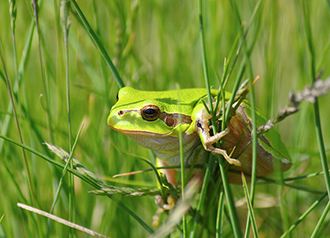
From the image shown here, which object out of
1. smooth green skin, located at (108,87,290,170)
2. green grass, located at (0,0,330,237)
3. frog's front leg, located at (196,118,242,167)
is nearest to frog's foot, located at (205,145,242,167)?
frog's front leg, located at (196,118,242,167)

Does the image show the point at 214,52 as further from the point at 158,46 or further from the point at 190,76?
the point at 158,46

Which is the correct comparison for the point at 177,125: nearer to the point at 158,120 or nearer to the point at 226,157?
the point at 158,120

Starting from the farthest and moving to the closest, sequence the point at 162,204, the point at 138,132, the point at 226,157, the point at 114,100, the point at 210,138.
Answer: the point at 114,100 → the point at 162,204 → the point at 138,132 → the point at 210,138 → the point at 226,157

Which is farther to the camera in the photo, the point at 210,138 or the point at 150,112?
the point at 150,112

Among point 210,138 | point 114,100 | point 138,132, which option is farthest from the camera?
point 114,100

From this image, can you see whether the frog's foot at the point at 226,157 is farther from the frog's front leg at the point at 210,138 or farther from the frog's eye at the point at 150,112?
the frog's eye at the point at 150,112

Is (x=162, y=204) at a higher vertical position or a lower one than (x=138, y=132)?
lower

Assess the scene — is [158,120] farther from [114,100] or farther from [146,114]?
[114,100]

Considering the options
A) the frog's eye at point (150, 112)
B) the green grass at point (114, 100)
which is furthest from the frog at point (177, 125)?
the green grass at point (114, 100)

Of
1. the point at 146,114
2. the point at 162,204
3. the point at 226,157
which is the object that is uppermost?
the point at 146,114

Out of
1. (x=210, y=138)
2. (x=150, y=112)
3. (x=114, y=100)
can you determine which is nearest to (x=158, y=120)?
(x=150, y=112)
